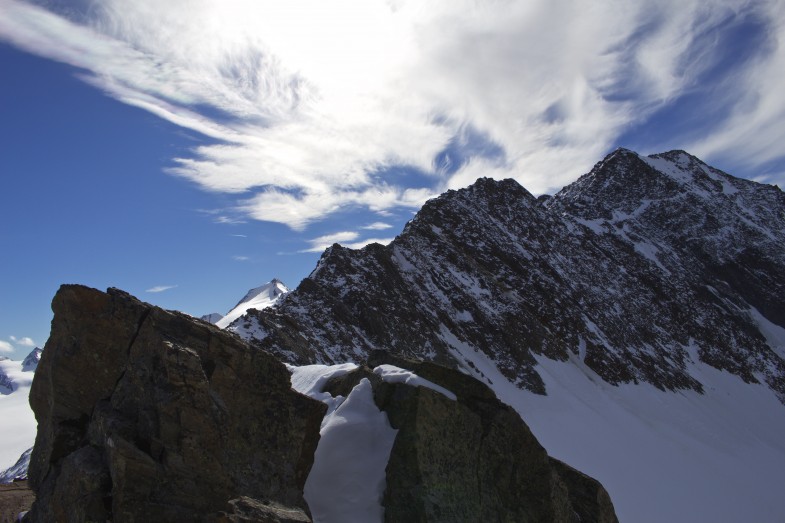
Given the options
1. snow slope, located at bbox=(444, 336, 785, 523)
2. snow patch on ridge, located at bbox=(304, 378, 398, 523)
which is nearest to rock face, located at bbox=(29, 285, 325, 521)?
snow patch on ridge, located at bbox=(304, 378, 398, 523)

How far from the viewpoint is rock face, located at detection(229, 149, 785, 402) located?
4844 centimetres

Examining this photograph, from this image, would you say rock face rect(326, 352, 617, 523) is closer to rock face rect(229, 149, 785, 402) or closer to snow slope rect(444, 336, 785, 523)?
rock face rect(229, 149, 785, 402)

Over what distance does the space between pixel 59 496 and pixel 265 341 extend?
2512 centimetres

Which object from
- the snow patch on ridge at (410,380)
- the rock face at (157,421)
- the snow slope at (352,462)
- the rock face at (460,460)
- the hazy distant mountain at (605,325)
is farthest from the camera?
the hazy distant mountain at (605,325)

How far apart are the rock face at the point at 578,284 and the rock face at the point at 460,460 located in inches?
882

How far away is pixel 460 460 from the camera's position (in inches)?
448

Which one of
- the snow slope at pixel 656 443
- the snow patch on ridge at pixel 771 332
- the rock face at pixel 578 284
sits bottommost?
the snow slope at pixel 656 443

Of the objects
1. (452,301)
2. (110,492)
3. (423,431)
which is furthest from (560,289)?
(110,492)

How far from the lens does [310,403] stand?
34.9ft

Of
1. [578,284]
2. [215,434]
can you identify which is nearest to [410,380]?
[215,434]

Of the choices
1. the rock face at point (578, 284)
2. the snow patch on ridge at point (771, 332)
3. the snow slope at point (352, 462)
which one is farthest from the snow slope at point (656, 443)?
the snow slope at point (352, 462)

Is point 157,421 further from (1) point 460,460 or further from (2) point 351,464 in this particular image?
(1) point 460,460

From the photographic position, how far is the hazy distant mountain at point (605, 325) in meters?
44.9

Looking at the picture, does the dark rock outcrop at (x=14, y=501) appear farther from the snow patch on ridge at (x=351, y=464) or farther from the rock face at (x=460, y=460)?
the rock face at (x=460, y=460)
